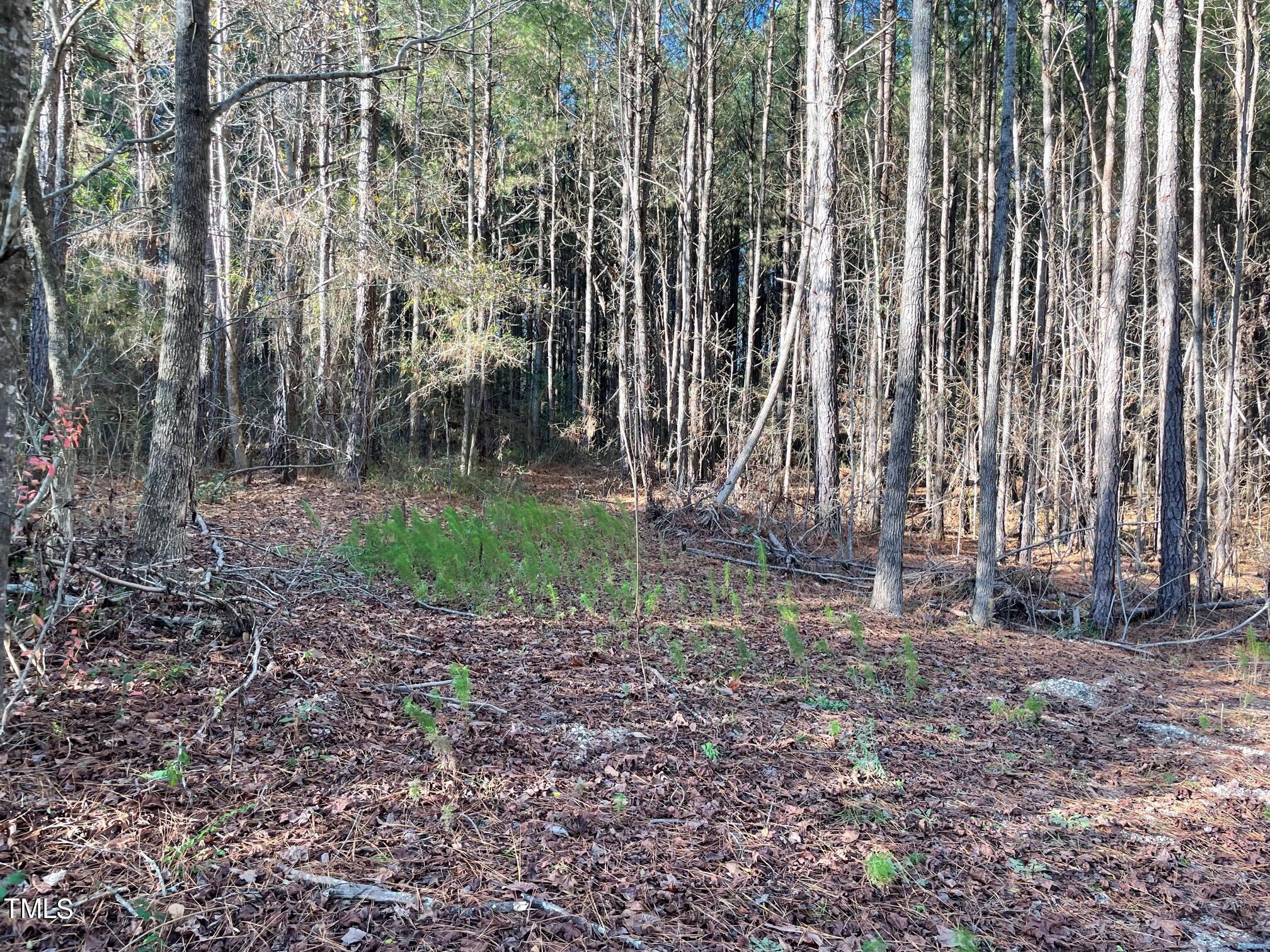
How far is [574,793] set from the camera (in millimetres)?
3189

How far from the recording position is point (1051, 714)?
499 cm

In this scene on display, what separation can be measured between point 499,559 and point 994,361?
17.5 ft

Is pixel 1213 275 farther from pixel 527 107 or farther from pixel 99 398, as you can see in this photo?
pixel 99 398

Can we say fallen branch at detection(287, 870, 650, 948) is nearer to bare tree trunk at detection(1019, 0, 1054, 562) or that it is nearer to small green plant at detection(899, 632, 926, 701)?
small green plant at detection(899, 632, 926, 701)

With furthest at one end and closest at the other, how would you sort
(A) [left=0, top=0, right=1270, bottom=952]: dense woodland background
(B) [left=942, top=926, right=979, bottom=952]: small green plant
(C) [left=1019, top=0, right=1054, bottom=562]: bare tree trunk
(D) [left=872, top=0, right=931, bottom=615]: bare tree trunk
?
(C) [left=1019, top=0, right=1054, bottom=562]: bare tree trunk → (D) [left=872, top=0, right=931, bottom=615]: bare tree trunk → (A) [left=0, top=0, right=1270, bottom=952]: dense woodland background → (B) [left=942, top=926, right=979, bottom=952]: small green plant

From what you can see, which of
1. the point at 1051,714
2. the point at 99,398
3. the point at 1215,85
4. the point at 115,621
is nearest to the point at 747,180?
the point at 1215,85

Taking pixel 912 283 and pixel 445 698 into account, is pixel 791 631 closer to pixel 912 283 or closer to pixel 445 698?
pixel 445 698

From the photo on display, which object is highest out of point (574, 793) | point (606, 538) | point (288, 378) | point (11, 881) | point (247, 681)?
point (288, 378)

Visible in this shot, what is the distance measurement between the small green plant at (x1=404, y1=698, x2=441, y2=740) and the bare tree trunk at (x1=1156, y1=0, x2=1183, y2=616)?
8524 mm

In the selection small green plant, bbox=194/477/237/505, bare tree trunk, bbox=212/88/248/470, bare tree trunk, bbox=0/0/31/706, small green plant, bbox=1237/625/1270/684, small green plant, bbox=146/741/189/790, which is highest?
bare tree trunk, bbox=212/88/248/470

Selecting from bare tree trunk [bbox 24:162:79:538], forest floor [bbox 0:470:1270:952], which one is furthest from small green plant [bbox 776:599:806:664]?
bare tree trunk [bbox 24:162:79:538]

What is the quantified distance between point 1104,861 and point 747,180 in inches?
795

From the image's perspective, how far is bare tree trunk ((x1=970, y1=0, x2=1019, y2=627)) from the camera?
23.0ft

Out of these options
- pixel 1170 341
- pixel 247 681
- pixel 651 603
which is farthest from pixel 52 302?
pixel 1170 341
